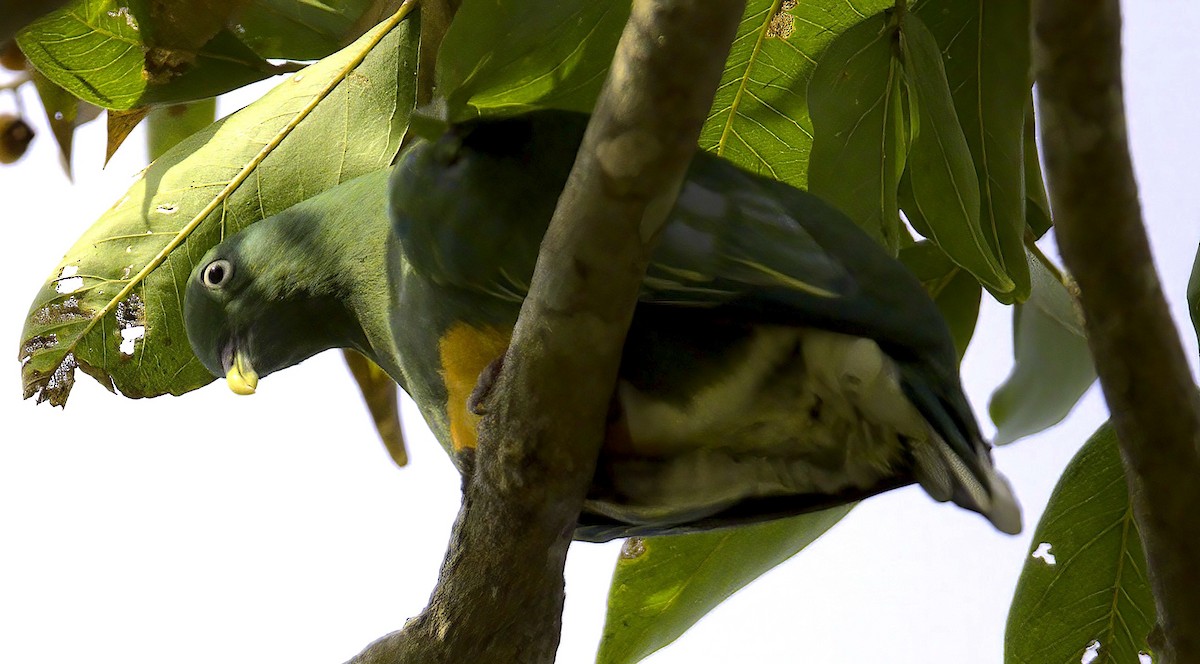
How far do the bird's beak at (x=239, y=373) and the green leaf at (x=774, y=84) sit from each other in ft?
2.82

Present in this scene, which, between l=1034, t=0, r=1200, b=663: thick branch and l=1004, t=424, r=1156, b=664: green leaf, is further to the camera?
l=1004, t=424, r=1156, b=664: green leaf

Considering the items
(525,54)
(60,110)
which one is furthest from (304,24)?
(525,54)

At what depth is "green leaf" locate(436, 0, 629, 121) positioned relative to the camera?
60.2 inches

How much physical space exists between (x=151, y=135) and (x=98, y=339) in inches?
26.3

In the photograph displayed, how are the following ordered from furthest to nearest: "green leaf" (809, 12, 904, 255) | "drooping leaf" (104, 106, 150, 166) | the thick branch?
"drooping leaf" (104, 106, 150, 166)
"green leaf" (809, 12, 904, 255)
the thick branch

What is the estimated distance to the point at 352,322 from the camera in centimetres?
206

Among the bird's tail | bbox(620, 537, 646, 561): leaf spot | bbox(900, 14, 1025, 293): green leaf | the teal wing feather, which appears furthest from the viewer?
bbox(620, 537, 646, 561): leaf spot

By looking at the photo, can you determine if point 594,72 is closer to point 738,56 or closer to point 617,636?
point 738,56

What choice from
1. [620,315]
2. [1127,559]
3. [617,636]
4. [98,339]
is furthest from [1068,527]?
[98,339]

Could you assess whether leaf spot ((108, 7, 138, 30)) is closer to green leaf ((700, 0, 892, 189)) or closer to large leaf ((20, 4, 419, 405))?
large leaf ((20, 4, 419, 405))

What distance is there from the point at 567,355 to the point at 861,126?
824 millimetres

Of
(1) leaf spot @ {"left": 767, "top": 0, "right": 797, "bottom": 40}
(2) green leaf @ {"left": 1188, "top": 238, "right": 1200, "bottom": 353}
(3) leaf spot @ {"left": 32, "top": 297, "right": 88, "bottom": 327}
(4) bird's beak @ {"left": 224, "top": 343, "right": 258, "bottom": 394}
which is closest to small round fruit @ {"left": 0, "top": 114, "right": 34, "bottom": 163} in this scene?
(3) leaf spot @ {"left": 32, "top": 297, "right": 88, "bottom": 327}

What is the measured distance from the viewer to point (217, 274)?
6.79ft

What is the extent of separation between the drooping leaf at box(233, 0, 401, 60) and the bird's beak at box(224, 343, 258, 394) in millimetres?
571
